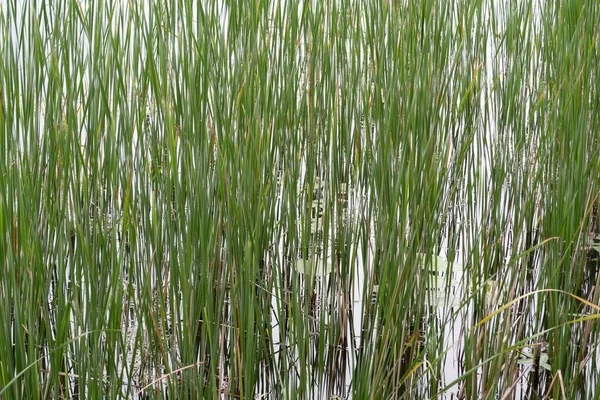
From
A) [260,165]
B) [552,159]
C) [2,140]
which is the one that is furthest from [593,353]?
[2,140]

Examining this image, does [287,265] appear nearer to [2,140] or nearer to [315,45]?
[315,45]

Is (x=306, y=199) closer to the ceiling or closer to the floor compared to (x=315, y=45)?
closer to the floor

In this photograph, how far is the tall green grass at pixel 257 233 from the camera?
1.41m

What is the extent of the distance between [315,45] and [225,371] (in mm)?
946

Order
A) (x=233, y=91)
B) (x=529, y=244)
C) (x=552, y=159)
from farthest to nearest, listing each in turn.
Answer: (x=529, y=244) → (x=552, y=159) → (x=233, y=91)

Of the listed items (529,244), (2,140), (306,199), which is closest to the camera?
(2,140)

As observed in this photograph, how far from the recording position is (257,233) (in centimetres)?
149

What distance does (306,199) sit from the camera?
1.91 meters

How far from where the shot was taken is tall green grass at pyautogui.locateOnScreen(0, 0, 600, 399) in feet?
4.62

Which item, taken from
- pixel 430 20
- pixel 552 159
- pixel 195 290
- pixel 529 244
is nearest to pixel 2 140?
pixel 195 290

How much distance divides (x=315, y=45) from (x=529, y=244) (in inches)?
37.1

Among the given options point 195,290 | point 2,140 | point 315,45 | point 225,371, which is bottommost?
point 225,371

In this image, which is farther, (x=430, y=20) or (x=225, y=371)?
(x=430, y=20)

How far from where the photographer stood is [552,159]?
206cm
